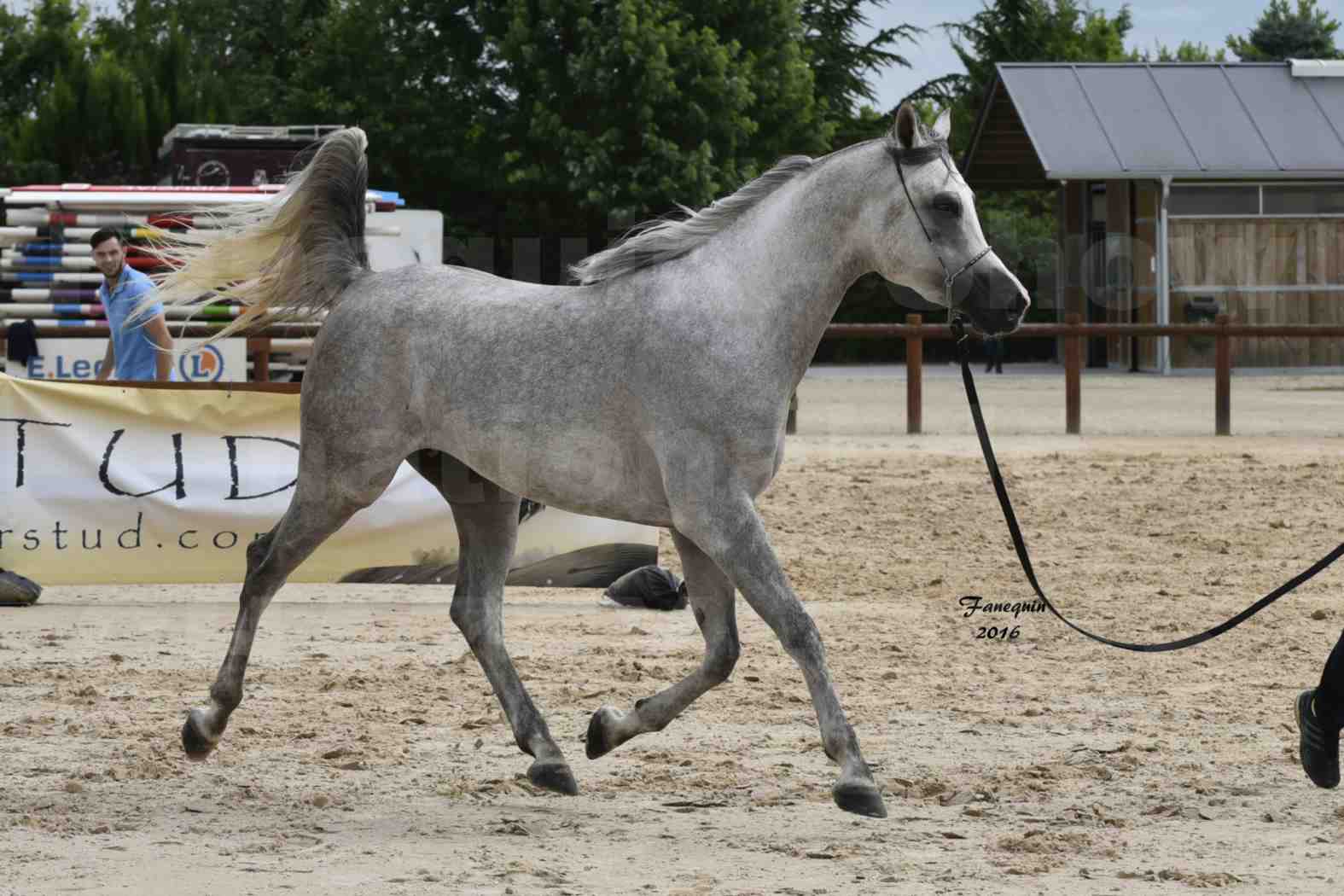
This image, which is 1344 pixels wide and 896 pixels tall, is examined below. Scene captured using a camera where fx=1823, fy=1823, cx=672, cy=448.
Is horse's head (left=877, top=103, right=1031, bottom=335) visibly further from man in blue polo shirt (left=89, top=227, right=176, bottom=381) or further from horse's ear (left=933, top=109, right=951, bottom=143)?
man in blue polo shirt (left=89, top=227, right=176, bottom=381)

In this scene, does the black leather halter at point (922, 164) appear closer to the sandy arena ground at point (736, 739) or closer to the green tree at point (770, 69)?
the sandy arena ground at point (736, 739)

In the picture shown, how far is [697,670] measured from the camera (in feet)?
16.8

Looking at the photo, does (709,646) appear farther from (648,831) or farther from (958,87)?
(958,87)

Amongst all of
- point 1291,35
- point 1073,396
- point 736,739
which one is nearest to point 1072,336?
point 1073,396

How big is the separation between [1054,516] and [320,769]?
680 centimetres

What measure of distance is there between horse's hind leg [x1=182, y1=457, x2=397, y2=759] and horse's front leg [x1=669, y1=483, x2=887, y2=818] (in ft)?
3.46

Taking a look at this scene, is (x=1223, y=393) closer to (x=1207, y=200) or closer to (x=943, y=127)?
(x=1207, y=200)

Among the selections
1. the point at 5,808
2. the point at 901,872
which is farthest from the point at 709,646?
the point at 5,808

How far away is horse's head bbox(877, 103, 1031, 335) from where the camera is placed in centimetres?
481

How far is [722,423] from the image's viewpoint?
484 cm

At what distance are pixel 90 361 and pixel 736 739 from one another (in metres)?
10.1

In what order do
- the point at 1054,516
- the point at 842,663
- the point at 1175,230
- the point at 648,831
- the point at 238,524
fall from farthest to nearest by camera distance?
1. the point at 1175,230
2. the point at 1054,516
3. the point at 238,524
4. the point at 842,663
5. the point at 648,831

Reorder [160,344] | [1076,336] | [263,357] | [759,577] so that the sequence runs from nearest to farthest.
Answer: [759,577]
[160,344]
[263,357]
[1076,336]

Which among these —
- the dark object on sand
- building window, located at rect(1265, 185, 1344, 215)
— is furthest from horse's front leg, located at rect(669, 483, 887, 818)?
building window, located at rect(1265, 185, 1344, 215)
